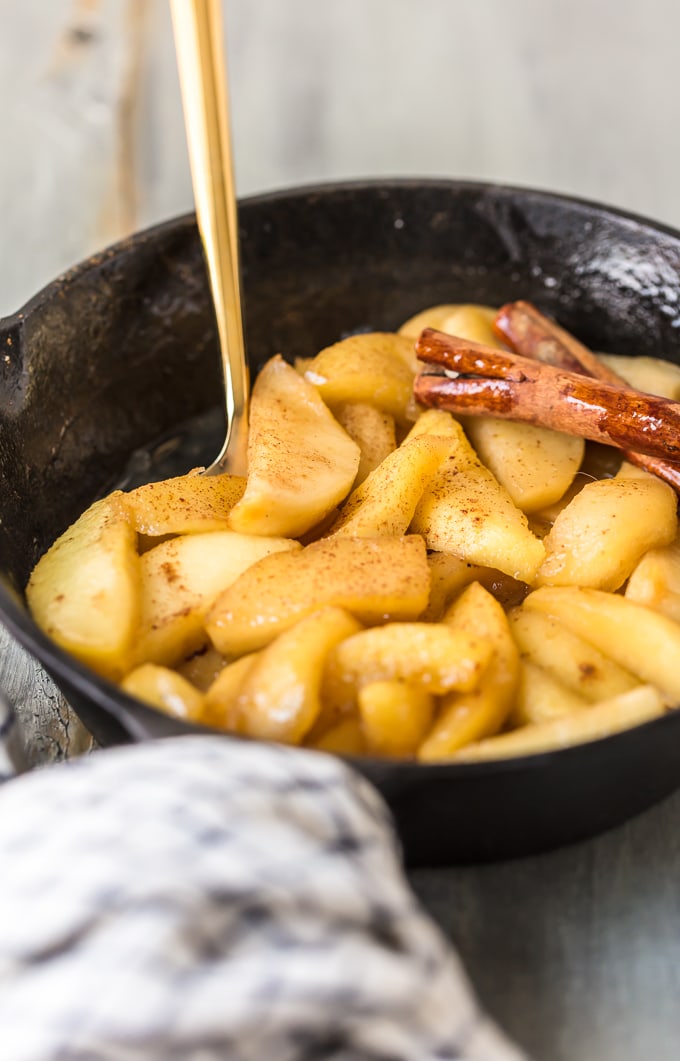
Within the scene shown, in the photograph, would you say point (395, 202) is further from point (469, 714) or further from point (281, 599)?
point (469, 714)

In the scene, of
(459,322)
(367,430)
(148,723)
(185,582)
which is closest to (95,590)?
(185,582)

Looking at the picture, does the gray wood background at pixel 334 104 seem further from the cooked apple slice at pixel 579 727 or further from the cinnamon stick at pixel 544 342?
the cooked apple slice at pixel 579 727

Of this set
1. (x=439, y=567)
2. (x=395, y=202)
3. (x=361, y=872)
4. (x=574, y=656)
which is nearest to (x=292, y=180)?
(x=395, y=202)

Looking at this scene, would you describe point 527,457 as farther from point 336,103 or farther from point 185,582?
point 336,103

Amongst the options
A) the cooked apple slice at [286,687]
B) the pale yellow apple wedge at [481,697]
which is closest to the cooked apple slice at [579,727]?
the pale yellow apple wedge at [481,697]

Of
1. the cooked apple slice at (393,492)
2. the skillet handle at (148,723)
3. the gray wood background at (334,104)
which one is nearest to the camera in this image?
the skillet handle at (148,723)

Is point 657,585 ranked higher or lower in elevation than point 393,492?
lower

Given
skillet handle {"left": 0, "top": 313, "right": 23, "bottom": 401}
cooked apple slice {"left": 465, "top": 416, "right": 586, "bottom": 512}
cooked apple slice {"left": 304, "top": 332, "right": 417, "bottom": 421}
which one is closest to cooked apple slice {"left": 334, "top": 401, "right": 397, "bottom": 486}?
cooked apple slice {"left": 304, "top": 332, "right": 417, "bottom": 421}
